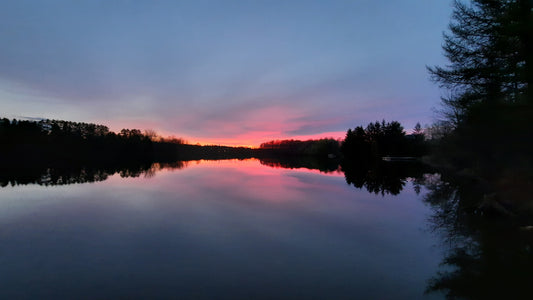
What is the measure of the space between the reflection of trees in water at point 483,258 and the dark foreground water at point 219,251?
34 centimetres

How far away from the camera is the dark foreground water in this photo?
5473 mm

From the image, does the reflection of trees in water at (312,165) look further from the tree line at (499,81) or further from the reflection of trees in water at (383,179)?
the tree line at (499,81)

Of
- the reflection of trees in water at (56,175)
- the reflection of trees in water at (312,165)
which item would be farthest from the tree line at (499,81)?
the reflection of trees in water at (56,175)

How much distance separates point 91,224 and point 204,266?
7122 mm

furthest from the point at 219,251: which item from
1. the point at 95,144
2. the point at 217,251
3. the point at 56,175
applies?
the point at 95,144

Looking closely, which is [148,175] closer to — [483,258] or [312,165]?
[483,258]

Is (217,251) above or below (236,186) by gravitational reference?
below

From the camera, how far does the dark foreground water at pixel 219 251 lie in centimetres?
547

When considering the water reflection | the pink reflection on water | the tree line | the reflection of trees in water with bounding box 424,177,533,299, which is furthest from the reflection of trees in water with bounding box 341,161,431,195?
the reflection of trees in water with bounding box 424,177,533,299

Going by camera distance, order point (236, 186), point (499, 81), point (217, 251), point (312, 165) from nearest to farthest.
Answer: point (217, 251)
point (499, 81)
point (236, 186)
point (312, 165)

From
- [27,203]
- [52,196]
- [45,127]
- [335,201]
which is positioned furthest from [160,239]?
[45,127]

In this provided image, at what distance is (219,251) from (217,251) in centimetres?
6

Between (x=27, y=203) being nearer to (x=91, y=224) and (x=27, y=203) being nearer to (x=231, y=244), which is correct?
(x=91, y=224)

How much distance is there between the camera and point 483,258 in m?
6.72
